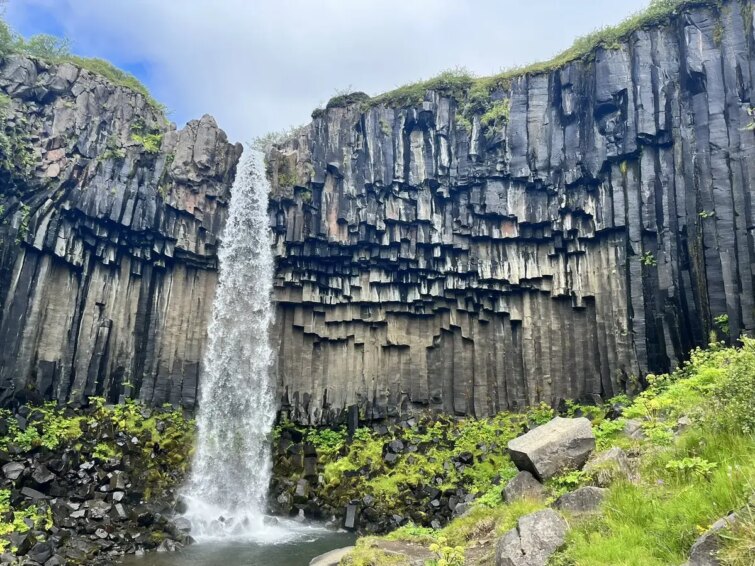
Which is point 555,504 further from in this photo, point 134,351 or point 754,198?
point 134,351

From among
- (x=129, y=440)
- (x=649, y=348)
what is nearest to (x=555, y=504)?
(x=649, y=348)

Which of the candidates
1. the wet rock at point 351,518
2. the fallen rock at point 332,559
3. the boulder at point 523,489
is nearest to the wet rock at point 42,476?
the wet rock at point 351,518

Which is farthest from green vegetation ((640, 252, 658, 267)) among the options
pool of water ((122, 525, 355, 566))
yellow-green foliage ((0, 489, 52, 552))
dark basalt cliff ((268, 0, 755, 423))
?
yellow-green foliage ((0, 489, 52, 552))

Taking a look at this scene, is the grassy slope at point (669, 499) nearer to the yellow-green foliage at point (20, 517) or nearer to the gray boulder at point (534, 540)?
the gray boulder at point (534, 540)

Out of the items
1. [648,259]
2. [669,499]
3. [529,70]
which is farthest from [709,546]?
[529,70]

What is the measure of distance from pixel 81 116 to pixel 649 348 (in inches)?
992

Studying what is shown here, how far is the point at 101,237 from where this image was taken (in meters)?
24.0

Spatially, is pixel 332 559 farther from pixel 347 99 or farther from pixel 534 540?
pixel 347 99

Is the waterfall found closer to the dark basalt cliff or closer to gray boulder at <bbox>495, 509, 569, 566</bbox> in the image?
the dark basalt cliff

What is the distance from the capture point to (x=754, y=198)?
58.0 feet

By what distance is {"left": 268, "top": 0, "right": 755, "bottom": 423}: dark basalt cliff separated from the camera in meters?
19.4

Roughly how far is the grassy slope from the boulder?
215mm

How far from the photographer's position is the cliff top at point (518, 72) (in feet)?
71.7

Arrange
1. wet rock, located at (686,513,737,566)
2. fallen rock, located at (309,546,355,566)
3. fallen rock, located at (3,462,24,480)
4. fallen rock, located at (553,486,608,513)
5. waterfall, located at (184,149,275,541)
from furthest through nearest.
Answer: waterfall, located at (184,149,275,541), fallen rock, located at (3,462,24,480), fallen rock, located at (309,546,355,566), fallen rock, located at (553,486,608,513), wet rock, located at (686,513,737,566)
